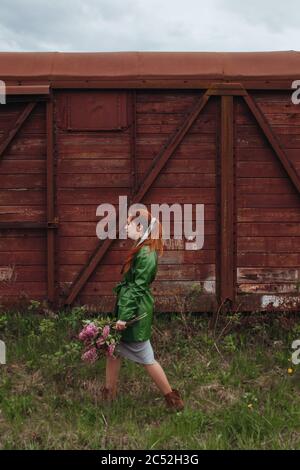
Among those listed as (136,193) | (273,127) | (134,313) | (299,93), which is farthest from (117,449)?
(299,93)

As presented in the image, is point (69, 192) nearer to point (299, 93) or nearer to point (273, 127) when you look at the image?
point (273, 127)

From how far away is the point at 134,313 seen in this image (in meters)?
3.98

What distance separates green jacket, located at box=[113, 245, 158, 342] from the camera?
393 centimetres

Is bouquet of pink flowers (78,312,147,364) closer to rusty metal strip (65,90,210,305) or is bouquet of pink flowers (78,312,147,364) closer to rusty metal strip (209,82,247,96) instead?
rusty metal strip (65,90,210,305)

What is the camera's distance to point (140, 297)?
13.0 feet

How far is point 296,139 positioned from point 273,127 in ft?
1.04

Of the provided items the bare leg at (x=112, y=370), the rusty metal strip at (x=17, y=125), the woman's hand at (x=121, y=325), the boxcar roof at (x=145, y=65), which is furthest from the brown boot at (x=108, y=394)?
the boxcar roof at (x=145, y=65)

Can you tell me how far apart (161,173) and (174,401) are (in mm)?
2843

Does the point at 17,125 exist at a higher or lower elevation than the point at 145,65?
lower

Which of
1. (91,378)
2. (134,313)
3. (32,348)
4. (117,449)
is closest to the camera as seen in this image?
(117,449)

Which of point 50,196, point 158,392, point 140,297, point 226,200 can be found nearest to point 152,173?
point 226,200

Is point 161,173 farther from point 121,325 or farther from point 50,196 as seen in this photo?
point 121,325

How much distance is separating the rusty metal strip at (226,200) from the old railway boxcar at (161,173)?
12 mm

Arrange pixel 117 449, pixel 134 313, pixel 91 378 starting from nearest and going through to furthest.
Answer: pixel 117 449 → pixel 134 313 → pixel 91 378
